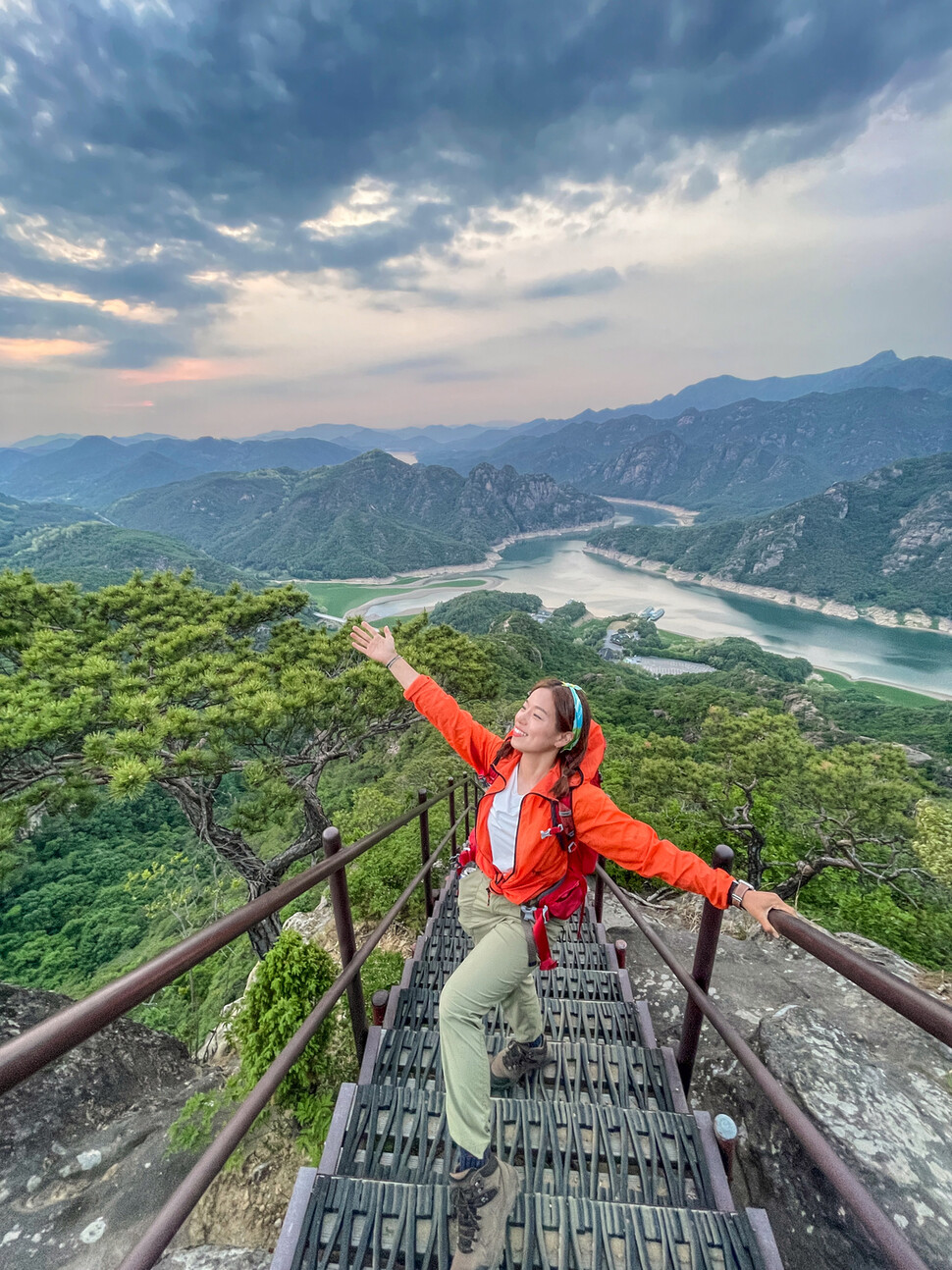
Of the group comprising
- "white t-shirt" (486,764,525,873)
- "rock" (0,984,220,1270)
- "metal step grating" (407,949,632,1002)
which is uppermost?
"white t-shirt" (486,764,525,873)

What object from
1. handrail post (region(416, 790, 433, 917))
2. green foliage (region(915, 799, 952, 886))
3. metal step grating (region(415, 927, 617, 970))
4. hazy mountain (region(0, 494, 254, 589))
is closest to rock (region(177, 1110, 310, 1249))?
metal step grating (region(415, 927, 617, 970))

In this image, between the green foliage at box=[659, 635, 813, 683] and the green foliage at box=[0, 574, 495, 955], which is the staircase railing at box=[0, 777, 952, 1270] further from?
the green foliage at box=[659, 635, 813, 683]

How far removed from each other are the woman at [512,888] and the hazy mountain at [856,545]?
9559 cm

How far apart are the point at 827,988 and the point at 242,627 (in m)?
8.84

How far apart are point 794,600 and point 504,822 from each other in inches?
3982

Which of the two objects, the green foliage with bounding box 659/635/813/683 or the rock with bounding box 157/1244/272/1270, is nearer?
the rock with bounding box 157/1244/272/1270

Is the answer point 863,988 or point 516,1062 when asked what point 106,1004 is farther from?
point 516,1062

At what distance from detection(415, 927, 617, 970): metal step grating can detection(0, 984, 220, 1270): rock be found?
1.52 meters

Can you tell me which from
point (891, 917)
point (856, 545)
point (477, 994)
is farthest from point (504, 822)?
point (856, 545)

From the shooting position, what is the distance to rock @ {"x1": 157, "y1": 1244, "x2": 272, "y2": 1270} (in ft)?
6.12

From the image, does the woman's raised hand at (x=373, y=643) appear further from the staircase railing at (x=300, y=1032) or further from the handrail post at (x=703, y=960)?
the handrail post at (x=703, y=960)

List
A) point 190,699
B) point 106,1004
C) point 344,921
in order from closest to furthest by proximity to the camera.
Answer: point 106,1004 < point 344,921 < point 190,699

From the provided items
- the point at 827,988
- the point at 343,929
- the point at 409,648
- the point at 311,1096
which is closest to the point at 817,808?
the point at 827,988

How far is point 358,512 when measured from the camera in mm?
138125
